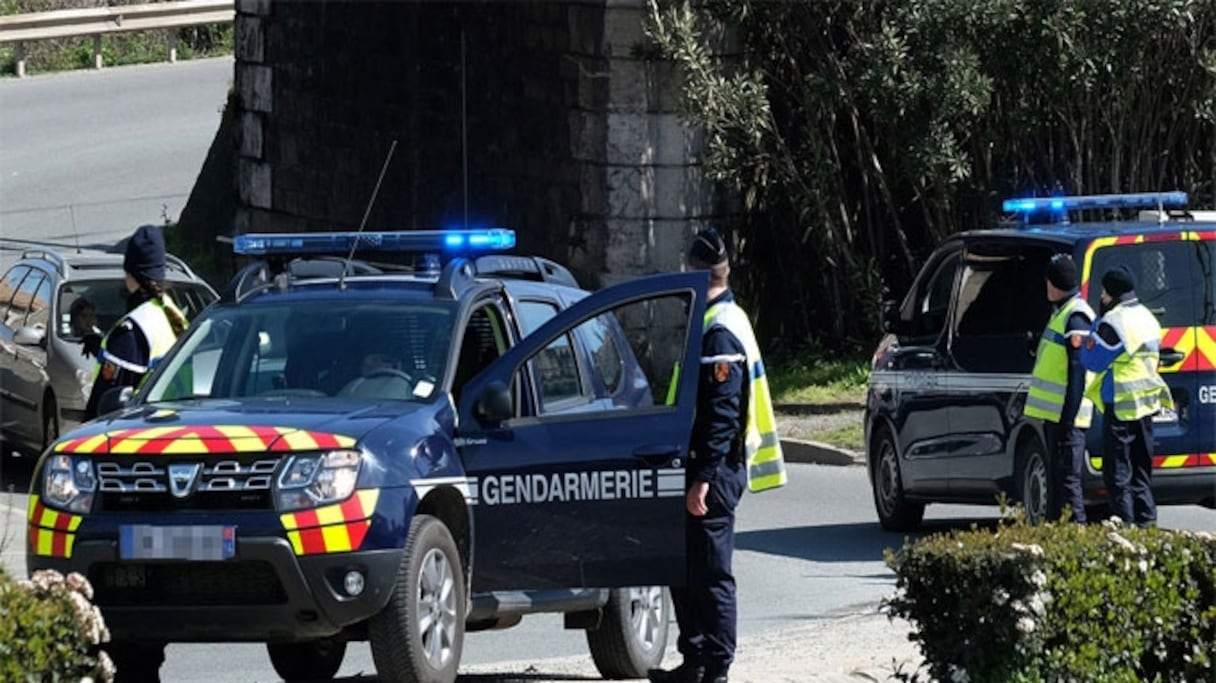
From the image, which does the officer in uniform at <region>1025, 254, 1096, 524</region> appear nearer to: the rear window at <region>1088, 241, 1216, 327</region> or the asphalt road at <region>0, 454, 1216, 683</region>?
the rear window at <region>1088, 241, 1216, 327</region>

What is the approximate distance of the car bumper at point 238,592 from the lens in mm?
9422

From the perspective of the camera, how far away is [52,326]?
59.9 ft

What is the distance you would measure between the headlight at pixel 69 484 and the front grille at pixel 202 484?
4.0 inches

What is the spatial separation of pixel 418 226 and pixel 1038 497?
13.1 m

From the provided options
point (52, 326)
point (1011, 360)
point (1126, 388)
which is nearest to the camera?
point (1126, 388)

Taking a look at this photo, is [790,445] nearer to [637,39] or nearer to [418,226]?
[637,39]

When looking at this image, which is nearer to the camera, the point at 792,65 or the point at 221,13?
the point at 792,65

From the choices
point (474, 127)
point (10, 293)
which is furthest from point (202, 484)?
point (474, 127)

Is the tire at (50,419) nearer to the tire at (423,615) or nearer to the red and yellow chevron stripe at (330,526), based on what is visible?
the tire at (423,615)

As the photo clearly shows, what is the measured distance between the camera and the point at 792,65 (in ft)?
74.9

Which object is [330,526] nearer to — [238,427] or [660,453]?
[238,427]

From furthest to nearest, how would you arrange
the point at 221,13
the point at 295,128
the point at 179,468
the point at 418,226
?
the point at 221,13
the point at 295,128
the point at 418,226
the point at 179,468

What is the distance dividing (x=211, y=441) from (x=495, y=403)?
1.07m

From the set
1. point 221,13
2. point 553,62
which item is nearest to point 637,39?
point 553,62
